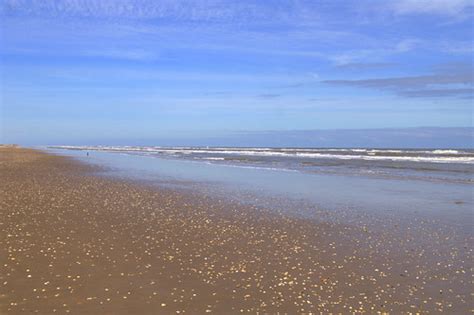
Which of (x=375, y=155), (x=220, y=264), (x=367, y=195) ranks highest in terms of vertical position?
(x=375, y=155)

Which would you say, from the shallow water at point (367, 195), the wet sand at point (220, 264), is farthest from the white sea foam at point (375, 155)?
the wet sand at point (220, 264)

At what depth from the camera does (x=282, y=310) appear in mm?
6191

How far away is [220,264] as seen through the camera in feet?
27.5

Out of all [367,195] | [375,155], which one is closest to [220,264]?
[367,195]

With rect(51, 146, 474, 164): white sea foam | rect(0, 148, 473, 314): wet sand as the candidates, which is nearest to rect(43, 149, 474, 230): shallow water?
rect(0, 148, 473, 314): wet sand

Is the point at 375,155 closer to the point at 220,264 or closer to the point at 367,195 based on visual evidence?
the point at 367,195

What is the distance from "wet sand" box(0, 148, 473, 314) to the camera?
640cm

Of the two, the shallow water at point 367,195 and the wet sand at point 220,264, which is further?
→ the shallow water at point 367,195

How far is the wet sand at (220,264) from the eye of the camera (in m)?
6.40

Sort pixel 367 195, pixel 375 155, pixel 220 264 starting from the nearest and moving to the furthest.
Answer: pixel 220 264
pixel 367 195
pixel 375 155

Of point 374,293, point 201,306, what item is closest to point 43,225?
point 201,306

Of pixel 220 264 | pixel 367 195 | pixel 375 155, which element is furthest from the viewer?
pixel 375 155

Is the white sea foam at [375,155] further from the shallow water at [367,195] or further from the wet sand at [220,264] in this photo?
the wet sand at [220,264]

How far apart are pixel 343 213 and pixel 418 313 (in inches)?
330
